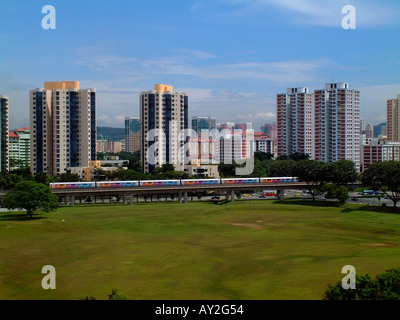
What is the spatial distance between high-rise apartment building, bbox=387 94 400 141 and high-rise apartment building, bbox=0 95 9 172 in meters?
72.2

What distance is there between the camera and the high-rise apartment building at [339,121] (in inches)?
3086

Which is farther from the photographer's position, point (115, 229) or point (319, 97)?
point (319, 97)

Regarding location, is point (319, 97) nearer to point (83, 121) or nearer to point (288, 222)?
point (83, 121)

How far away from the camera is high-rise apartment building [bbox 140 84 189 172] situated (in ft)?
233

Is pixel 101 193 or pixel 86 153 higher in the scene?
pixel 86 153

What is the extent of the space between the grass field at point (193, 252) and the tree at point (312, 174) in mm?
10024

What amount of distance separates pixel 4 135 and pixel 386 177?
5452 cm

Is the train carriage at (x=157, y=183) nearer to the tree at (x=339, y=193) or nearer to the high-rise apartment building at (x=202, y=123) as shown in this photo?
the tree at (x=339, y=193)

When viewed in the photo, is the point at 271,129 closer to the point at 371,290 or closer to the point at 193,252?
the point at 193,252

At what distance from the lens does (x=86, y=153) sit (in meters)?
68.0

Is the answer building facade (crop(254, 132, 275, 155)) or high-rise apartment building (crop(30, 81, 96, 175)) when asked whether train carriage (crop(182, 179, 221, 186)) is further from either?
building facade (crop(254, 132, 275, 155))

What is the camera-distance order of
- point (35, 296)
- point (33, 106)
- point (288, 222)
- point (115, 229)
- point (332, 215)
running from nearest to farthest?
point (35, 296), point (115, 229), point (288, 222), point (332, 215), point (33, 106)

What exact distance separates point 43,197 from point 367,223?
2402 centimetres
